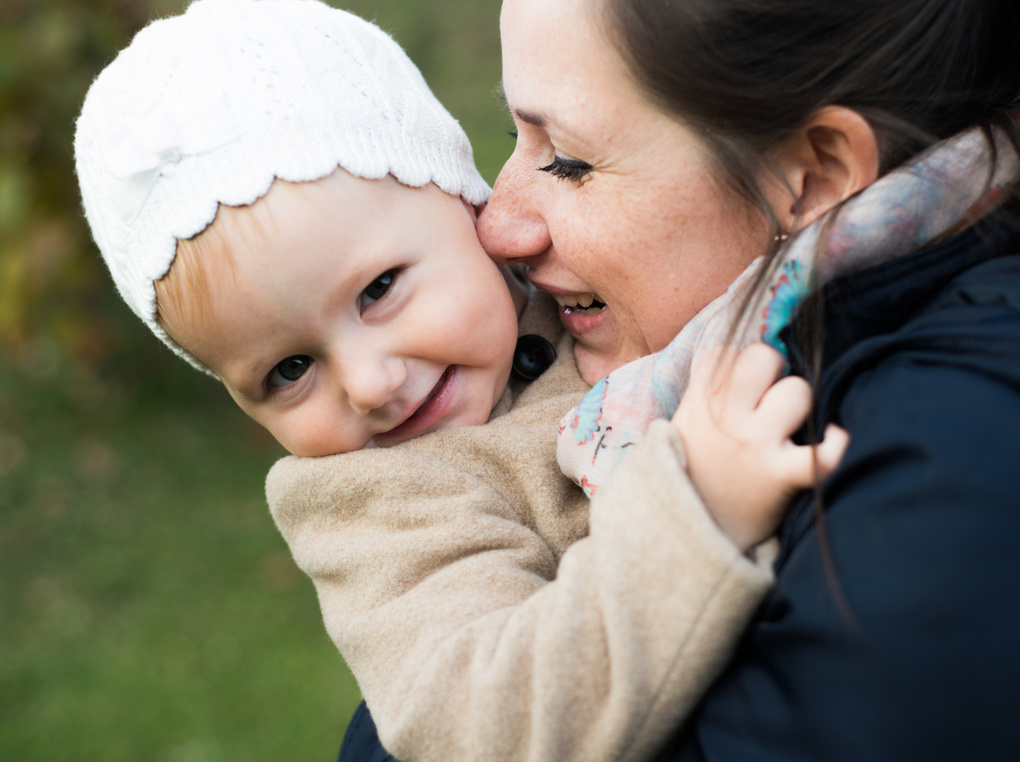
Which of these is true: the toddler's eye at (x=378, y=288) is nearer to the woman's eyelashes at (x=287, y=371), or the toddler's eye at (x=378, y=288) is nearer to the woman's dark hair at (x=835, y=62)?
the woman's eyelashes at (x=287, y=371)

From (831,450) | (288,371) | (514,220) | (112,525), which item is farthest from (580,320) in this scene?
(112,525)

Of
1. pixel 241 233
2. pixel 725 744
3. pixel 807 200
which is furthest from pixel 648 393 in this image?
pixel 241 233

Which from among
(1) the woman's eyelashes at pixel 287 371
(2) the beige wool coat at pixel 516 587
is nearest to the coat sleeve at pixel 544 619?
(2) the beige wool coat at pixel 516 587

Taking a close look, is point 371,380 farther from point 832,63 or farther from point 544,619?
point 832,63

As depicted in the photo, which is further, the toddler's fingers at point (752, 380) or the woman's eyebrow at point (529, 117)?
the woman's eyebrow at point (529, 117)

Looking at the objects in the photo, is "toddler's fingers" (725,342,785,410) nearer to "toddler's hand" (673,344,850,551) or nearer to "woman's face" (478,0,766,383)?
"toddler's hand" (673,344,850,551)

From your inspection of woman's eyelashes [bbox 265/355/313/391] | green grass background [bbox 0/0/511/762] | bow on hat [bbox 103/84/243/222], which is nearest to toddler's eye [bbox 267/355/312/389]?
woman's eyelashes [bbox 265/355/313/391]

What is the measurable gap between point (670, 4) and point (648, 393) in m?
0.64

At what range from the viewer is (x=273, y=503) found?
2.00 m

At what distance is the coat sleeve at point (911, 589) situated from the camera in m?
1.08

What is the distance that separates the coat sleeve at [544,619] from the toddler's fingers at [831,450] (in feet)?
0.53

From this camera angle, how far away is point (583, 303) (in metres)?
2.06

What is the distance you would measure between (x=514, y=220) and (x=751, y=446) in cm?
85

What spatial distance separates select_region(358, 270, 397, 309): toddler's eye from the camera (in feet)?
6.29
